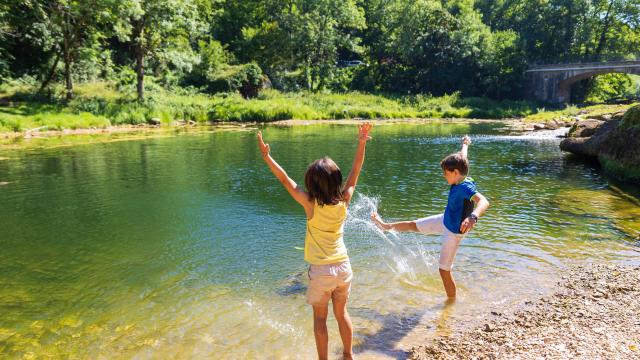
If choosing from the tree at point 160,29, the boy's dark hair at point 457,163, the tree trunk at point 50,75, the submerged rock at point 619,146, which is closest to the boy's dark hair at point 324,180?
the boy's dark hair at point 457,163

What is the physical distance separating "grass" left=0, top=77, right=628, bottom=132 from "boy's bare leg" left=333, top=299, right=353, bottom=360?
3398 centimetres

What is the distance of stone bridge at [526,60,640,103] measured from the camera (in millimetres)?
67081

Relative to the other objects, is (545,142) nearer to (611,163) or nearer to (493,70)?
(611,163)

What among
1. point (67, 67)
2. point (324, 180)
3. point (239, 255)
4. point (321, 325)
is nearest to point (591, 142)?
point (239, 255)

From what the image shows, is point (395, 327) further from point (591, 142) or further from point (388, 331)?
point (591, 142)

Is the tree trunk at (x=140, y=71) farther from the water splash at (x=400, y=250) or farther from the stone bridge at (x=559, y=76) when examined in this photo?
the stone bridge at (x=559, y=76)

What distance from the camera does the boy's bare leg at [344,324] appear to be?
5.03 metres

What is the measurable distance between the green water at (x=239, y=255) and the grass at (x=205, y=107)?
18512 millimetres

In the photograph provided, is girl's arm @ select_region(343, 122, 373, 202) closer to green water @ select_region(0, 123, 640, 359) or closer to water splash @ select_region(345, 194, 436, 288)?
green water @ select_region(0, 123, 640, 359)

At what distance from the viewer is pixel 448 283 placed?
7090 mm

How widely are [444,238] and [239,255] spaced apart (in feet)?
14.3

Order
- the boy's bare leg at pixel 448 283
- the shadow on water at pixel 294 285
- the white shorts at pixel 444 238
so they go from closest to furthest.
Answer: the white shorts at pixel 444 238 → the boy's bare leg at pixel 448 283 → the shadow on water at pixel 294 285

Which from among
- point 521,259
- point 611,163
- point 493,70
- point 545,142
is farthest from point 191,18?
point 493,70

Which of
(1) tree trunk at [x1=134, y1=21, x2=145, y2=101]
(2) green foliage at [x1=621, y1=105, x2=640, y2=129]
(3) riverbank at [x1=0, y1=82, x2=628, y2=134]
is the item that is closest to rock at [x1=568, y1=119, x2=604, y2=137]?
(2) green foliage at [x1=621, y1=105, x2=640, y2=129]
